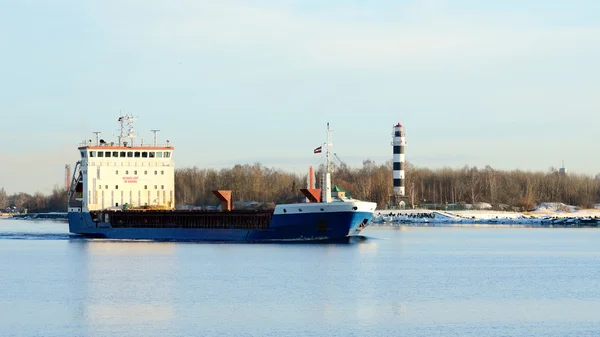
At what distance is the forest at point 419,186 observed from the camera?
11406cm

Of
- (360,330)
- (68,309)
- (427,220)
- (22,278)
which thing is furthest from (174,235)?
(427,220)

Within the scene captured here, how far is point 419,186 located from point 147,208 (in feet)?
229

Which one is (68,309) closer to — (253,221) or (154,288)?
(154,288)

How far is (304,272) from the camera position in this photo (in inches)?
1412

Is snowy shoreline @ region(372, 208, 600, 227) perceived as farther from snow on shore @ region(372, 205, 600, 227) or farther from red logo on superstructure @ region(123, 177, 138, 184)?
red logo on superstructure @ region(123, 177, 138, 184)

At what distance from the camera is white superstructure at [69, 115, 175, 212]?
58719 mm

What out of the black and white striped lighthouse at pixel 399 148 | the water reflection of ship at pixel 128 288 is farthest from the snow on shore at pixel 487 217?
the water reflection of ship at pixel 128 288

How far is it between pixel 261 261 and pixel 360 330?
17492mm

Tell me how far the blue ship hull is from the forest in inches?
1978

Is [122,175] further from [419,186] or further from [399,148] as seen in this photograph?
[419,186]

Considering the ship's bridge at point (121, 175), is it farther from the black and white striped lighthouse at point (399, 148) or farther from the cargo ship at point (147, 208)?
the black and white striped lighthouse at point (399, 148)

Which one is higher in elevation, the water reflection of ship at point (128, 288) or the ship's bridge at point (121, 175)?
the ship's bridge at point (121, 175)

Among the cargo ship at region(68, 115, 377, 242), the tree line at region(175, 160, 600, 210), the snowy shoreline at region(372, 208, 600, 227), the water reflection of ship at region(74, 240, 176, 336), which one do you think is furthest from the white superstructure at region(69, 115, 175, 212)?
the tree line at region(175, 160, 600, 210)

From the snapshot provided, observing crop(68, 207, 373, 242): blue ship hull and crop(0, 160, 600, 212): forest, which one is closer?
crop(68, 207, 373, 242): blue ship hull
